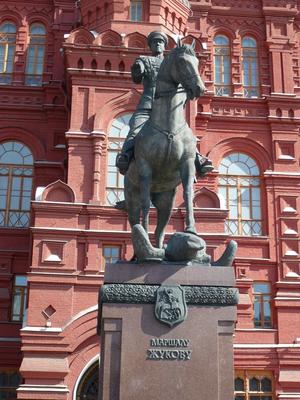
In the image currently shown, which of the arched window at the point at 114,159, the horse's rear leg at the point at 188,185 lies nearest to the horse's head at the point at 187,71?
the horse's rear leg at the point at 188,185

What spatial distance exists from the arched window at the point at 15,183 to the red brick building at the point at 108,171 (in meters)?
0.04

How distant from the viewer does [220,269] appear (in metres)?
7.90

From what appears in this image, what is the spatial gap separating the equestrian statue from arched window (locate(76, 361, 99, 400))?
10.4 metres

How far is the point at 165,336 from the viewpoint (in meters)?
7.62

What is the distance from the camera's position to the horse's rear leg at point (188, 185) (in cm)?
841

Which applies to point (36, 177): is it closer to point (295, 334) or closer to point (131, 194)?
point (295, 334)

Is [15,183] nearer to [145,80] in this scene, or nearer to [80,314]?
[80,314]

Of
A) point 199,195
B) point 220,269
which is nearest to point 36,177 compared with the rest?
point 199,195

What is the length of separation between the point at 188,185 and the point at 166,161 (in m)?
0.44

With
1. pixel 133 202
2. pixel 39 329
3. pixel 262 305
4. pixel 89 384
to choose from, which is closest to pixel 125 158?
pixel 133 202

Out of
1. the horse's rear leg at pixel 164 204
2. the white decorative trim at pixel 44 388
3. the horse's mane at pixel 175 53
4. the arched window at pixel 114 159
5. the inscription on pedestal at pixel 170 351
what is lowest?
the inscription on pedestal at pixel 170 351

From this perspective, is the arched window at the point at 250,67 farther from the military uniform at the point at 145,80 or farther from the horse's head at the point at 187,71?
the horse's head at the point at 187,71

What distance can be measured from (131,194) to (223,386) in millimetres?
2952

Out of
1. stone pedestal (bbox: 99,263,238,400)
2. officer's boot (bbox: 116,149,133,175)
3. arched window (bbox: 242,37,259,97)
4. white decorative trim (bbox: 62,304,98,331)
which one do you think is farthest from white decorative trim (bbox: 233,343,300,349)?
A: stone pedestal (bbox: 99,263,238,400)
